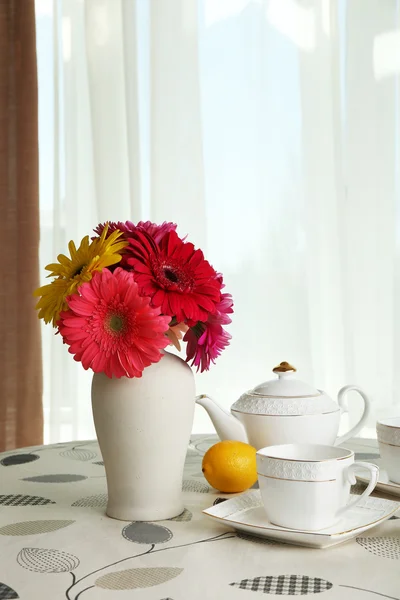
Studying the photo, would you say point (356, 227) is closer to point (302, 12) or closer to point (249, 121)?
point (249, 121)

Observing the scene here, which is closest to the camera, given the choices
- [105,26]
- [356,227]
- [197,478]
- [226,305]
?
[226,305]

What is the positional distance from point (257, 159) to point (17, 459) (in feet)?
5.54

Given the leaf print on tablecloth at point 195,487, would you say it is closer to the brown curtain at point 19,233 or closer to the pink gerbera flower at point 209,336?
the pink gerbera flower at point 209,336

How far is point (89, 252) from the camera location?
0.84 m

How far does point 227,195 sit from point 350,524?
1.96 metres

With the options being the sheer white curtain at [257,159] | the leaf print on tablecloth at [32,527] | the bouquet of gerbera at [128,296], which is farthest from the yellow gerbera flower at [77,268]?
the sheer white curtain at [257,159]

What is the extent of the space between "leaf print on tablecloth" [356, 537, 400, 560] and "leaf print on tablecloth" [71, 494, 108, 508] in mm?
349

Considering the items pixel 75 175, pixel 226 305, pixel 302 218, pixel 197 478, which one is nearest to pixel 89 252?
pixel 226 305

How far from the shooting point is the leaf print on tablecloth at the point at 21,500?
3.05ft

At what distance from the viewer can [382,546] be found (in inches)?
29.0

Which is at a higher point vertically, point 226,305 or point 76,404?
point 226,305

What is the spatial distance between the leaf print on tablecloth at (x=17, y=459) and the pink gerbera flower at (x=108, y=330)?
0.48 m

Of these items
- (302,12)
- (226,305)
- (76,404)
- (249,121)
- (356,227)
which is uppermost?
(302,12)

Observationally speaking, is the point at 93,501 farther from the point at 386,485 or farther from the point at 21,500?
the point at 386,485
